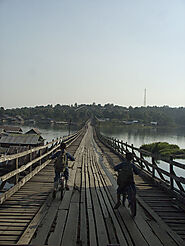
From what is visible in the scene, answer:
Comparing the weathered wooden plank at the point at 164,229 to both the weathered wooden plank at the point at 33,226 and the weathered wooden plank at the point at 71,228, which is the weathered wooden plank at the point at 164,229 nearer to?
the weathered wooden plank at the point at 71,228

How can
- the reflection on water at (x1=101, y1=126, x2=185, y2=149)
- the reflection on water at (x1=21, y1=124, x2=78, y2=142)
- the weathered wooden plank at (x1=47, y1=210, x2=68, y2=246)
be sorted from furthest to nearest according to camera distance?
the reflection on water at (x1=21, y1=124, x2=78, y2=142)
the reflection on water at (x1=101, y1=126, x2=185, y2=149)
the weathered wooden plank at (x1=47, y1=210, x2=68, y2=246)

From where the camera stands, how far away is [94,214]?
5.23 meters

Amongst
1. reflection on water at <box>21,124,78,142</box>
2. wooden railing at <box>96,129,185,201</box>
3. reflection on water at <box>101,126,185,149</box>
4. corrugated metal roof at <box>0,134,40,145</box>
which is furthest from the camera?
reflection on water at <box>21,124,78,142</box>

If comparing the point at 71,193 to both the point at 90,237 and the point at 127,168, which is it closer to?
the point at 127,168

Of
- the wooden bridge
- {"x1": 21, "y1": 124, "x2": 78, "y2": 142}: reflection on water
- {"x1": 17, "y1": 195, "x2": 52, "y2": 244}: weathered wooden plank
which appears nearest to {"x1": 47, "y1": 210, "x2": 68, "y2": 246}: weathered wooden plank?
the wooden bridge

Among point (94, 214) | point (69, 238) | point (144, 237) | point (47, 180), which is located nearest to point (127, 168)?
point (94, 214)

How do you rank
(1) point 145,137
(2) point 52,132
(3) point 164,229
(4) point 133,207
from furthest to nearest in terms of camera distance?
(2) point 52,132 → (1) point 145,137 → (4) point 133,207 → (3) point 164,229

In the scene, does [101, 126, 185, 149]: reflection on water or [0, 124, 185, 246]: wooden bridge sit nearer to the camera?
[0, 124, 185, 246]: wooden bridge

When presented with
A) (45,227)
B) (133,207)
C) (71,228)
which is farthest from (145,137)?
(45,227)

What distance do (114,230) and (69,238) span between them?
34.1 inches

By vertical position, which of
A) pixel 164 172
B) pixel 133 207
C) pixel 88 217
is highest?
pixel 164 172

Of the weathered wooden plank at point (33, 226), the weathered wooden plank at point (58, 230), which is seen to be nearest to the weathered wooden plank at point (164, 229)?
the weathered wooden plank at point (58, 230)

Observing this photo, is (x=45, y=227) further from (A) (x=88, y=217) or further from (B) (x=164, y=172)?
(B) (x=164, y=172)

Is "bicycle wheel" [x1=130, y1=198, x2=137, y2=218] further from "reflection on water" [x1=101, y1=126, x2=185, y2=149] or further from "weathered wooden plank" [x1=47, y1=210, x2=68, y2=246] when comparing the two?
"reflection on water" [x1=101, y1=126, x2=185, y2=149]
